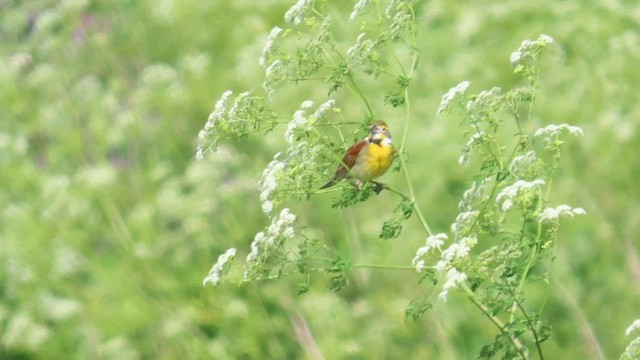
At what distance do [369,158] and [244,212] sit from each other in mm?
3709

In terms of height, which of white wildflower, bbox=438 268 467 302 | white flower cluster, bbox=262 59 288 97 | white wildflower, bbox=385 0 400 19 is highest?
white wildflower, bbox=385 0 400 19

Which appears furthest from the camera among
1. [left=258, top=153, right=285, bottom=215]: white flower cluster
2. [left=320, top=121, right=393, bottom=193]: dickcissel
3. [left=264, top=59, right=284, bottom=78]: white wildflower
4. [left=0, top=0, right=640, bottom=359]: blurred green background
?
[left=0, top=0, right=640, bottom=359]: blurred green background

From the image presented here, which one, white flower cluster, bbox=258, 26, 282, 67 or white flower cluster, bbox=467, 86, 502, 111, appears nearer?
white flower cluster, bbox=467, 86, 502, 111

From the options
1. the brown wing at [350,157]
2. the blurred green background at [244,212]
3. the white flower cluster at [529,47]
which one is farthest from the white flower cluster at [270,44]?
the blurred green background at [244,212]

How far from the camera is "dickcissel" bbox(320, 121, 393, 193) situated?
4.77 meters

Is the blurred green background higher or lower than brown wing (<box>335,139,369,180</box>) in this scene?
higher

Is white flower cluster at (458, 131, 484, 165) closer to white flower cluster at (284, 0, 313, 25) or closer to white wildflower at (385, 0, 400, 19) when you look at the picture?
white wildflower at (385, 0, 400, 19)

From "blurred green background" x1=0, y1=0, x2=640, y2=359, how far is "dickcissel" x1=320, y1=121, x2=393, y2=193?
10.3 feet

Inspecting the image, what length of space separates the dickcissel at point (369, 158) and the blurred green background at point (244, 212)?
313 centimetres

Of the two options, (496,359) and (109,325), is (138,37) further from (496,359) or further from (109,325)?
(496,359)

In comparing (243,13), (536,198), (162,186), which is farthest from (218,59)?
(536,198)

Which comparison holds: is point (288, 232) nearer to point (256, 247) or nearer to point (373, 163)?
point (256, 247)

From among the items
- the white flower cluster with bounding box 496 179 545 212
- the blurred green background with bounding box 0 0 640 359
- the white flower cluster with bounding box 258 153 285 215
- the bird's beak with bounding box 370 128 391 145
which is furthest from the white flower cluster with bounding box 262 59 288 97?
the blurred green background with bounding box 0 0 640 359

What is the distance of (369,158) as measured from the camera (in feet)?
15.7
